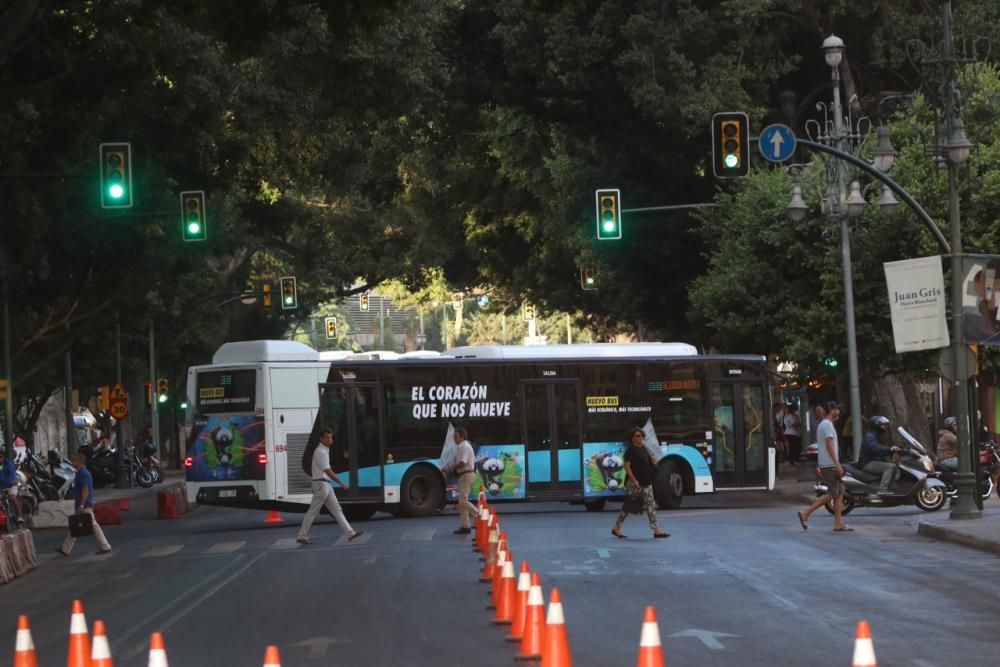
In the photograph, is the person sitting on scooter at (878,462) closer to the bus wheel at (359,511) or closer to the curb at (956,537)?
the curb at (956,537)

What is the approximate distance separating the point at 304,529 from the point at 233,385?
8.29 metres

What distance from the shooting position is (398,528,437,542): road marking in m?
26.7

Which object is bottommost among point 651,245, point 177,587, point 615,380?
point 177,587

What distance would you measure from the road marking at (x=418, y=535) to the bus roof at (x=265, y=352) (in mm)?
6868

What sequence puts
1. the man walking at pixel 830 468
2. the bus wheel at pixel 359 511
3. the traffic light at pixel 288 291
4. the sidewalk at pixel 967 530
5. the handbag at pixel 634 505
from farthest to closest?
1. the traffic light at pixel 288 291
2. the bus wheel at pixel 359 511
3. the man walking at pixel 830 468
4. the handbag at pixel 634 505
5. the sidewalk at pixel 967 530

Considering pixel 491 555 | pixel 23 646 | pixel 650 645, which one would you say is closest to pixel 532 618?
pixel 650 645

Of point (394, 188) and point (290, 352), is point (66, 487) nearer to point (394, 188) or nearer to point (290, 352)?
point (290, 352)

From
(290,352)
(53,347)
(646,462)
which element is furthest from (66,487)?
(646,462)

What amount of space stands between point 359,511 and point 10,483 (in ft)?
22.0

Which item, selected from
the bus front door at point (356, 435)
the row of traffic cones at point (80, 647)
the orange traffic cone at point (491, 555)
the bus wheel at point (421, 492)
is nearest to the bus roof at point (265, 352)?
the bus front door at point (356, 435)

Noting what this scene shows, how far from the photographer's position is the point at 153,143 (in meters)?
36.1

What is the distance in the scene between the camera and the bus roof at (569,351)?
34875 millimetres

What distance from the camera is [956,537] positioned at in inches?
928

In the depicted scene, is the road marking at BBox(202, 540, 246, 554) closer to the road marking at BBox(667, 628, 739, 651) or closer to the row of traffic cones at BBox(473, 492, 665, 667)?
the row of traffic cones at BBox(473, 492, 665, 667)
